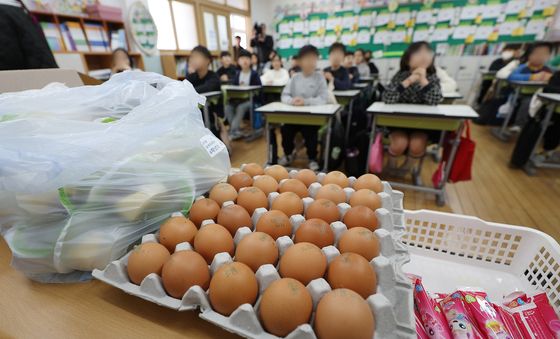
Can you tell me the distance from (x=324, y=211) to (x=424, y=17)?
7.10 m

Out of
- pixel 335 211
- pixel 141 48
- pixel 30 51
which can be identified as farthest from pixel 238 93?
pixel 335 211

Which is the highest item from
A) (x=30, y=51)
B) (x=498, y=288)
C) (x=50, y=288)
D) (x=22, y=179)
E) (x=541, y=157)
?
(x=30, y=51)

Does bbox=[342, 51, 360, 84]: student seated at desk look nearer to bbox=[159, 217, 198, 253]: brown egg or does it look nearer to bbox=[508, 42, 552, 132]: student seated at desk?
bbox=[508, 42, 552, 132]: student seated at desk

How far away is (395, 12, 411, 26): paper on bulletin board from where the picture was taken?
5.97 metres

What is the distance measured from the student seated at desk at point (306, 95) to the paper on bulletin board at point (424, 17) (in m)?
4.87

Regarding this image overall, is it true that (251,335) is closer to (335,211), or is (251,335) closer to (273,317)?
(273,317)

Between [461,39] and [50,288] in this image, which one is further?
[461,39]

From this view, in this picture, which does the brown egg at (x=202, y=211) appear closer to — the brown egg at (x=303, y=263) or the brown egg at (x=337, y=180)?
the brown egg at (x=303, y=263)

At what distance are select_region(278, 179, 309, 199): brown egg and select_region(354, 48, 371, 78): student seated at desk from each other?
16.7 ft

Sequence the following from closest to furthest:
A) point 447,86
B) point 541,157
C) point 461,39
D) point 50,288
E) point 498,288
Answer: point 50,288 → point 498,288 → point 541,157 → point 447,86 → point 461,39

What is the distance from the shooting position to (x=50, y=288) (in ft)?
1.75

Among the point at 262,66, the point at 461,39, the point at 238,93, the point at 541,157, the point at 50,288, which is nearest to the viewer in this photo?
the point at 50,288

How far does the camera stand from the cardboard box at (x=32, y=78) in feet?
2.88

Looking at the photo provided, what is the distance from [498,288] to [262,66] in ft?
20.9
